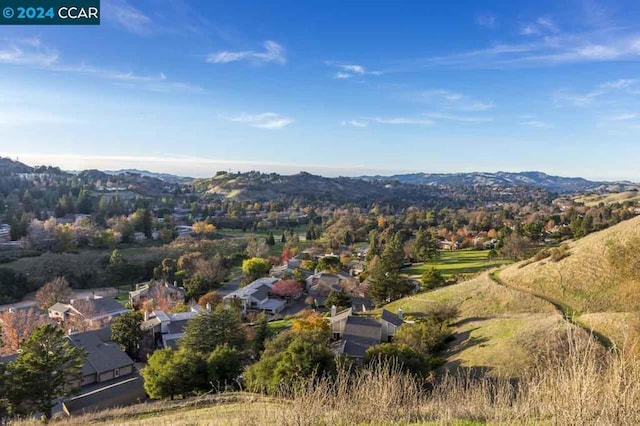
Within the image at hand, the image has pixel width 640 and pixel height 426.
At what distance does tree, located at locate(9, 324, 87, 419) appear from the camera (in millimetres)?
12695

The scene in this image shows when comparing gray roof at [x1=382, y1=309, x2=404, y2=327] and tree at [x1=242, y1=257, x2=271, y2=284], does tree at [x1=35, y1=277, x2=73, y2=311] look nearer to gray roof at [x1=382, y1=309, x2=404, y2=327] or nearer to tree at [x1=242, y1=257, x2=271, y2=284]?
tree at [x1=242, y1=257, x2=271, y2=284]

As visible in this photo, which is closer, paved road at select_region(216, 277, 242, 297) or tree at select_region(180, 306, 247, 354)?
tree at select_region(180, 306, 247, 354)

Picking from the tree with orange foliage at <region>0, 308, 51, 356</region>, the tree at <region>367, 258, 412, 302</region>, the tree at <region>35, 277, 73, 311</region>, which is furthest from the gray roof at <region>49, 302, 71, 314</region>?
the tree at <region>367, 258, 412, 302</region>

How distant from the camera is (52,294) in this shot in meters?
31.9

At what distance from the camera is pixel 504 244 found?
4141cm

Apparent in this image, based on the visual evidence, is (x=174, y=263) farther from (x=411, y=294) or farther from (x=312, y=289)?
(x=411, y=294)

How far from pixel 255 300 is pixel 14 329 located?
51.0 feet

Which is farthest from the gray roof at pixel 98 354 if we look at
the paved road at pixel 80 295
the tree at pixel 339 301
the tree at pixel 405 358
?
the tree at pixel 339 301

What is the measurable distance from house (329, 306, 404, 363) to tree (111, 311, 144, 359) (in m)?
11.2

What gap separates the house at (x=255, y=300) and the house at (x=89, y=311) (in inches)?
313

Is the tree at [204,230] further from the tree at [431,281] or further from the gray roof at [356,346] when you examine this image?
the gray roof at [356,346]

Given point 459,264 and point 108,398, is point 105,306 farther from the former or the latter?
point 459,264

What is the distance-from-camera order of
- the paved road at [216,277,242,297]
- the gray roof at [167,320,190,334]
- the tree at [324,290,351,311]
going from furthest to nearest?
1. the paved road at [216,277,242,297]
2. the tree at [324,290,351,311]
3. the gray roof at [167,320,190,334]

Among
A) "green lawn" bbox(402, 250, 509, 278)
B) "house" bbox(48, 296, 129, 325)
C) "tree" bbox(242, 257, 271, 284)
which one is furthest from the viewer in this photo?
"tree" bbox(242, 257, 271, 284)
